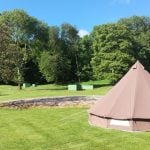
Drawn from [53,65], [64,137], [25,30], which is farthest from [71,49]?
[64,137]

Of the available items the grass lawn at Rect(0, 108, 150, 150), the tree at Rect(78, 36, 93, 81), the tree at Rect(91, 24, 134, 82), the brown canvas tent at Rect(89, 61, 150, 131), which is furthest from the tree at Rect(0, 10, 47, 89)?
the brown canvas tent at Rect(89, 61, 150, 131)

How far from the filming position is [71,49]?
99625 mm

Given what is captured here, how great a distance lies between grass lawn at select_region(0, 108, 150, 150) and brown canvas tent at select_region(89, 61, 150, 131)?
634 millimetres

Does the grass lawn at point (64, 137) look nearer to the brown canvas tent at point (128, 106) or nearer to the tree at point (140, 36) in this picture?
the brown canvas tent at point (128, 106)

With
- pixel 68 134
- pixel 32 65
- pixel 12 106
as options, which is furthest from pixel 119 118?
pixel 32 65

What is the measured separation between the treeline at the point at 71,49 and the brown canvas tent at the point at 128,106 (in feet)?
146

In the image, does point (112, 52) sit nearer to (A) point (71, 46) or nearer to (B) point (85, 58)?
(A) point (71, 46)

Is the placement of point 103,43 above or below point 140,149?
above

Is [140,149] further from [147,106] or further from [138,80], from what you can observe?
[138,80]

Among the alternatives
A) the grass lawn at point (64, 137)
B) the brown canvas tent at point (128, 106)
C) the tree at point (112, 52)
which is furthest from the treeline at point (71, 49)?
the brown canvas tent at point (128, 106)

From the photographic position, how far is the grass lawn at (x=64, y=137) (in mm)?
18547

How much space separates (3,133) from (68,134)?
3.96 metres

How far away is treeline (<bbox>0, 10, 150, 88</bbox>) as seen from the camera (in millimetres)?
79188

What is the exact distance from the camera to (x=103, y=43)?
82125 mm
